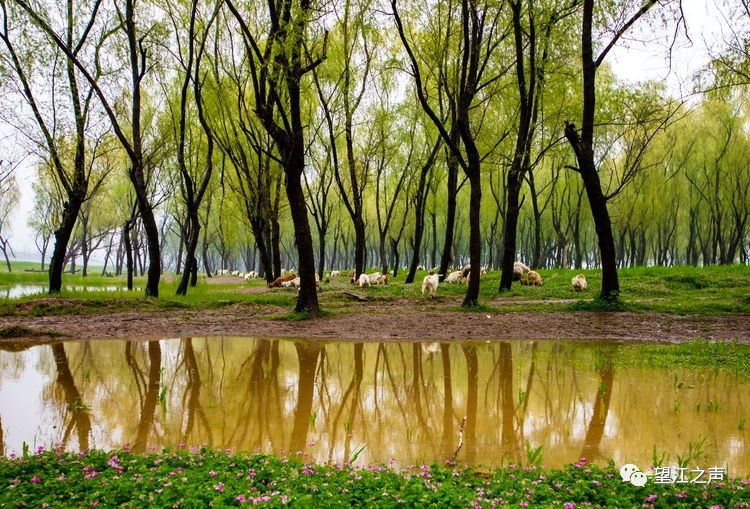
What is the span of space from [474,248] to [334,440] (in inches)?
367

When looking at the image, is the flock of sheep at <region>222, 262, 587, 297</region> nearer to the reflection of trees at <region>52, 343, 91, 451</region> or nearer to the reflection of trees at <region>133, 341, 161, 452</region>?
the reflection of trees at <region>133, 341, 161, 452</region>

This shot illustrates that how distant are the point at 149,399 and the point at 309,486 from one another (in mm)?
3226

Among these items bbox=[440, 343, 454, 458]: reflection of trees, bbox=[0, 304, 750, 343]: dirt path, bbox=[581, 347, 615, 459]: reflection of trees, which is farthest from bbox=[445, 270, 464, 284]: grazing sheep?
bbox=[581, 347, 615, 459]: reflection of trees

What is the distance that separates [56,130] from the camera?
592 inches

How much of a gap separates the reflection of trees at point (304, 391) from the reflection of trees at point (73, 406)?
5.48 feet

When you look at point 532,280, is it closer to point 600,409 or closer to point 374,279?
point 374,279

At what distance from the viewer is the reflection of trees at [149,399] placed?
417 centimetres

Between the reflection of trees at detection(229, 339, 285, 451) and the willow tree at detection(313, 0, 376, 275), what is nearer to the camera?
the reflection of trees at detection(229, 339, 285, 451)

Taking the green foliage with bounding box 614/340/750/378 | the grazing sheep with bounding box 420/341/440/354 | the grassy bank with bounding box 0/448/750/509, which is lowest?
the grazing sheep with bounding box 420/341/440/354

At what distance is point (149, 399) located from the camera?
17.6ft

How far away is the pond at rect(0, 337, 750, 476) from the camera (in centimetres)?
394

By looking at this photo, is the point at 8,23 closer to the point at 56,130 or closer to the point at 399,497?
the point at 56,130

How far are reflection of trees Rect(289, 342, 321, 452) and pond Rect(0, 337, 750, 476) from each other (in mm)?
26

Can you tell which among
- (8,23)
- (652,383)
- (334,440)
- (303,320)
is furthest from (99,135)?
(652,383)
